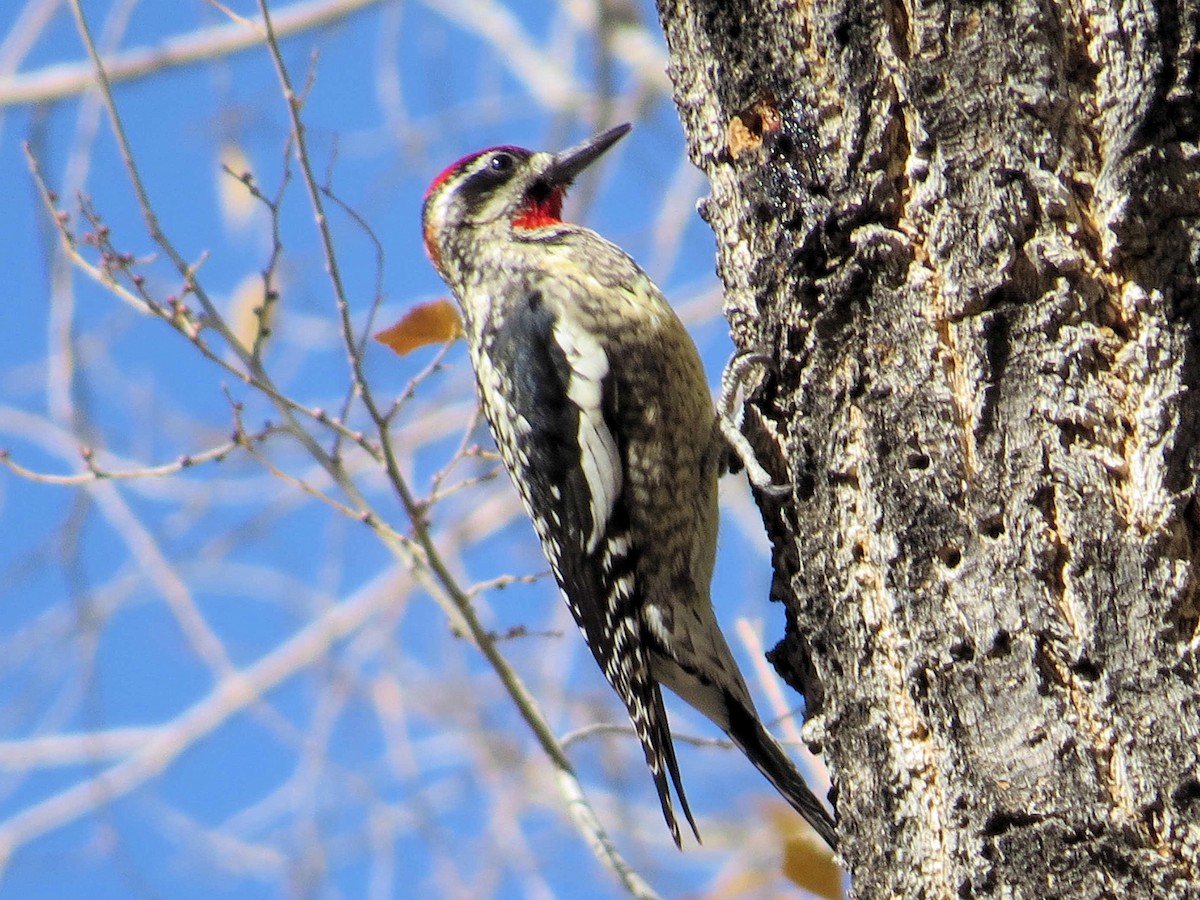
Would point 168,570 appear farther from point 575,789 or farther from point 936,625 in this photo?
point 936,625

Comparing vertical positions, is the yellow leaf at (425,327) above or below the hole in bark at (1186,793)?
above

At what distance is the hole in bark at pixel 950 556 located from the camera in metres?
2.11

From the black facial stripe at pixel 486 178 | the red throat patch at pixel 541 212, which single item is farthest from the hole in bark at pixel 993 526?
the black facial stripe at pixel 486 178

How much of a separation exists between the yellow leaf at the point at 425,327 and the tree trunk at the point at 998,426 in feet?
3.76

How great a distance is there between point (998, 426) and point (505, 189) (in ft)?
7.07

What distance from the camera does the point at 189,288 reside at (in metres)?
3.13

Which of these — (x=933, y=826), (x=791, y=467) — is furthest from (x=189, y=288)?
(x=933, y=826)

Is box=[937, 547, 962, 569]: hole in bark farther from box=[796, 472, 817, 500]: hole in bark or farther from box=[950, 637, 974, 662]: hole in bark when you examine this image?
box=[796, 472, 817, 500]: hole in bark

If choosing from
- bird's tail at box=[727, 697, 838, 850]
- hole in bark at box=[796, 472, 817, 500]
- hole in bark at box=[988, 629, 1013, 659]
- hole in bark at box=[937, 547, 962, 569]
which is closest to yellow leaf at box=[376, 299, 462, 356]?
bird's tail at box=[727, 697, 838, 850]

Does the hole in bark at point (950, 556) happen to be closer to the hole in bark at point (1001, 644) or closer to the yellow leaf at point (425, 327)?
the hole in bark at point (1001, 644)

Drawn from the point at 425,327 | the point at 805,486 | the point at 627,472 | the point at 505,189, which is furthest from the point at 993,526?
the point at 505,189

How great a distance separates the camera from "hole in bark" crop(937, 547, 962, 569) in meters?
2.11

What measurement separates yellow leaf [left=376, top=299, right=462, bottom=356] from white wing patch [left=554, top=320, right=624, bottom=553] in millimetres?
294

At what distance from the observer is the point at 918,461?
217 centimetres
